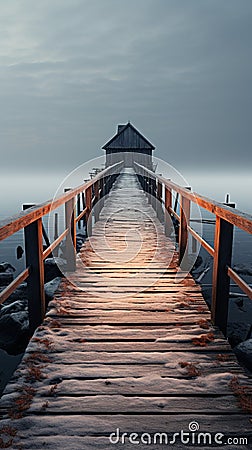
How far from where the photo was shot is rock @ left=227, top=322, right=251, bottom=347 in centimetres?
788

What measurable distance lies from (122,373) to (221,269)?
148cm

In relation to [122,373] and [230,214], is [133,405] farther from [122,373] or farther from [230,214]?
[230,214]

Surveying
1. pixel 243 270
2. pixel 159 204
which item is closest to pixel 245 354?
pixel 159 204

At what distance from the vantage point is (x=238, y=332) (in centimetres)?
857

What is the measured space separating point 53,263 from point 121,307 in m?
6.68

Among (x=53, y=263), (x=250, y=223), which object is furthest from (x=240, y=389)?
(x=53, y=263)

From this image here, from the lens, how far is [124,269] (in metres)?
5.86

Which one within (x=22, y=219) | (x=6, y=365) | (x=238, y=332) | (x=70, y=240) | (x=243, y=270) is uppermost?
(x=22, y=219)

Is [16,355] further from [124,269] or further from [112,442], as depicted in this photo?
[112,442]

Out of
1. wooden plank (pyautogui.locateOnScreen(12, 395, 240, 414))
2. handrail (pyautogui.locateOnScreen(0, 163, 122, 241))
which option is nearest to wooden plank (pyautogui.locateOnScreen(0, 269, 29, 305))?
handrail (pyautogui.locateOnScreen(0, 163, 122, 241))

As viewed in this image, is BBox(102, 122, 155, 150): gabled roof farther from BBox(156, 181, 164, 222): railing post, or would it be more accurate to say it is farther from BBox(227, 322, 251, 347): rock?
BBox(227, 322, 251, 347): rock

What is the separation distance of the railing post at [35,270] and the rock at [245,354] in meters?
3.62

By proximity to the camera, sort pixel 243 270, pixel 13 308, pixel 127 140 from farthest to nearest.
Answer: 1. pixel 127 140
2. pixel 243 270
3. pixel 13 308

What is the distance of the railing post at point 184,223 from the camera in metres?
5.52
